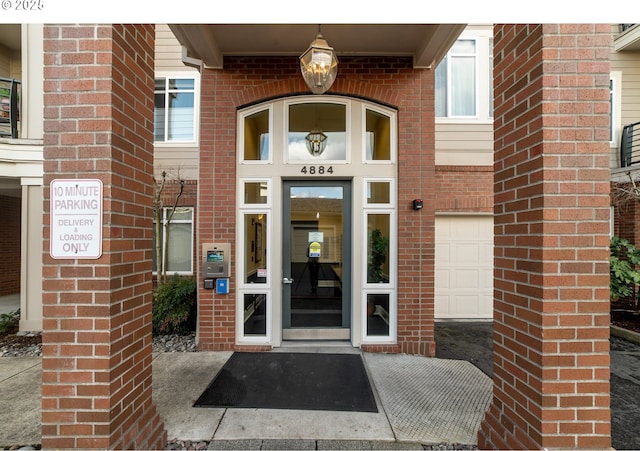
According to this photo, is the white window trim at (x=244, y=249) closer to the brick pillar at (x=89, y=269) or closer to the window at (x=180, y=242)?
the brick pillar at (x=89, y=269)

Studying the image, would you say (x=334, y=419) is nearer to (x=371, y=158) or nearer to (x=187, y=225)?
(x=371, y=158)

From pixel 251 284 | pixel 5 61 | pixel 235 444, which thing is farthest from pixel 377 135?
pixel 5 61

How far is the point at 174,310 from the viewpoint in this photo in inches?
195

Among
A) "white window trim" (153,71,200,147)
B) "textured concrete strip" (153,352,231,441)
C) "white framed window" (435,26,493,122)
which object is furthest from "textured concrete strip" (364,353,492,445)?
"white window trim" (153,71,200,147)

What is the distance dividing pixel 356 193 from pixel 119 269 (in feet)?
10.5

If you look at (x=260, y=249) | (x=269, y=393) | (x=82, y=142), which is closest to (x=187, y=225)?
(x=260, y=249)

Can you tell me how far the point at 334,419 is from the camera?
8.90ft

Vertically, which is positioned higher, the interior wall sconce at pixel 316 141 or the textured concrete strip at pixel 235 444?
the interior wall sconce at pixel 316 141

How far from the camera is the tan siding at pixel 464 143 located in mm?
6094

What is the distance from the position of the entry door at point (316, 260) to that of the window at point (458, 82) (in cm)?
351

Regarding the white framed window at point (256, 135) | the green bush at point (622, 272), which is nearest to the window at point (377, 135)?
the white framed window at point (256, 135)

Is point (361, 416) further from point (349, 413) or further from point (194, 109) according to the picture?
point (194, 109)

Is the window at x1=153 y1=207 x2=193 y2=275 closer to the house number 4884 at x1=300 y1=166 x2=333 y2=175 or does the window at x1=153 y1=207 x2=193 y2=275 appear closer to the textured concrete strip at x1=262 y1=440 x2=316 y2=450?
the house number 4884 at x1=300 y1=166 x2=333 y2=175

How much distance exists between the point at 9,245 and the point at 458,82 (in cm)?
1266
